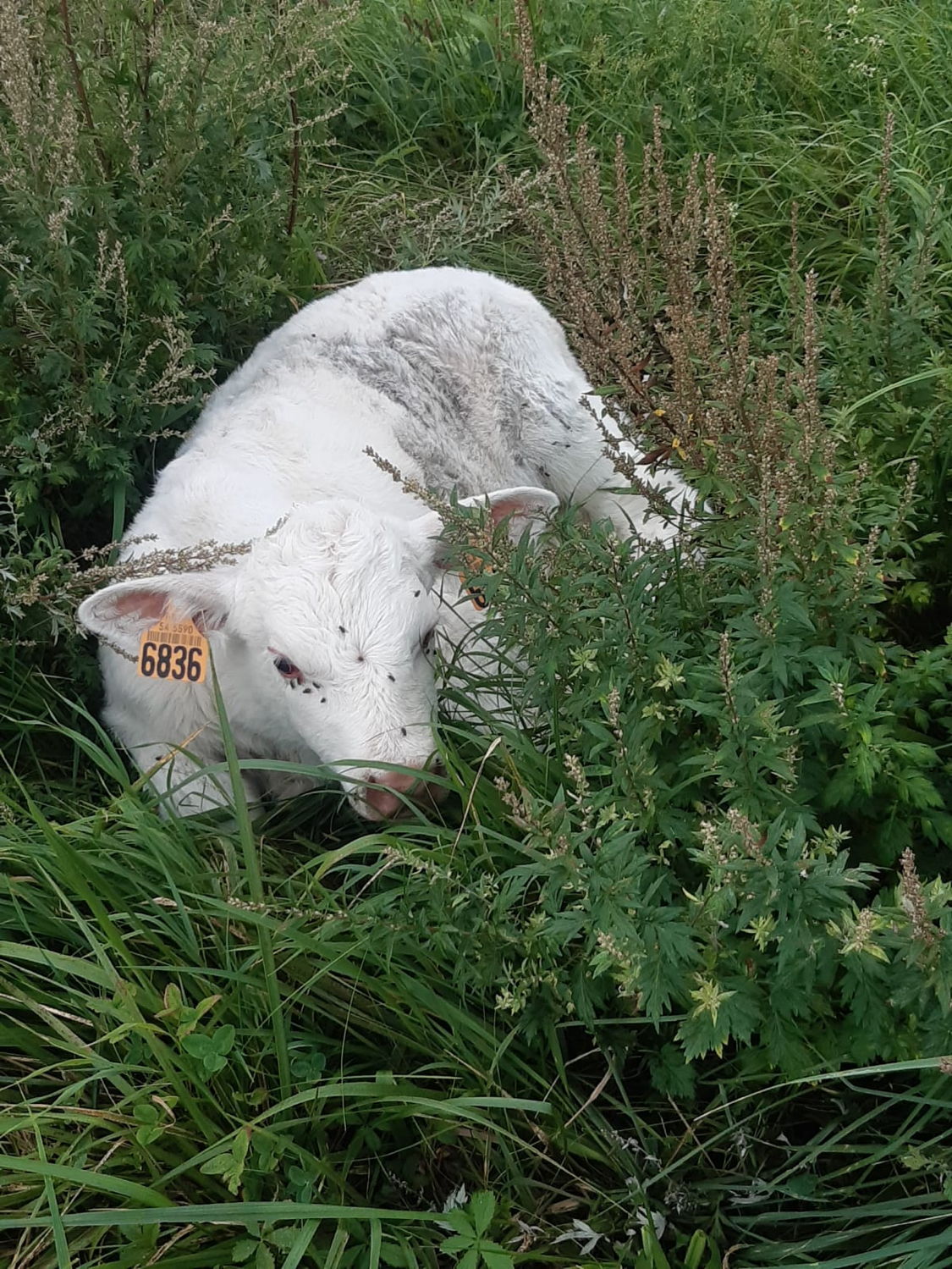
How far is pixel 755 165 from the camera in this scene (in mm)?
5477

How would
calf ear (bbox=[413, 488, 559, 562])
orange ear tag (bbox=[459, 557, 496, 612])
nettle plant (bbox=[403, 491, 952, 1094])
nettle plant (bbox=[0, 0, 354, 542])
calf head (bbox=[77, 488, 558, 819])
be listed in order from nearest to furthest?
1. nettle plant (bbox=[403, 491, 952, 1094])
2. orange ear tag (bbox=[459, 557, 496, 612])
3. calf head (bbox=[77, 488, 558, 819])
4. calf ear (bbox=[413, 488, 559, 562])
5. nettle plant (bbox=[0, 0, 354, 542])

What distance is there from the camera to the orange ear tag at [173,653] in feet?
11.0

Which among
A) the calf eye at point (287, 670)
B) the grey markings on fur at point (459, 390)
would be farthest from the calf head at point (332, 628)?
the grey markings on fur at point (459, 390)

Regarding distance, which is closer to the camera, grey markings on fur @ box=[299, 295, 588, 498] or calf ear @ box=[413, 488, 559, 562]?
calf ear @ box=[413, 488, 559, 562]

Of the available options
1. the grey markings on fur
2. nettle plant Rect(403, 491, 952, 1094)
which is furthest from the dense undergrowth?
the grey markings on fur

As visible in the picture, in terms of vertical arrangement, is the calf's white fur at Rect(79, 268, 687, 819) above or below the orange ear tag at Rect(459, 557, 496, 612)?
below

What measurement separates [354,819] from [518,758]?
67 centimetres

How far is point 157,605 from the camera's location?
3.42 m

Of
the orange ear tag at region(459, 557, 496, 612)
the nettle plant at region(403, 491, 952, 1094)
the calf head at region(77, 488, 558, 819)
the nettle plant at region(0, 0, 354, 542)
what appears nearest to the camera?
the nettle plant at region(403, 491, 952, 1094)

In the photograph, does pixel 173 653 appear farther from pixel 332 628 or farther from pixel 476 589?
pixel 476 589

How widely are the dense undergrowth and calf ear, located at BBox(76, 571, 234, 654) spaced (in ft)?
0.45

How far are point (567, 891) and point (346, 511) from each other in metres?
1.50

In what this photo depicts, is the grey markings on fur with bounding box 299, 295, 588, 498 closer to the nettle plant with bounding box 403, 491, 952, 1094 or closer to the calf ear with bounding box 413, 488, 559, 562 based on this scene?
the calf ear with bounding box 413, 488, 559, 562

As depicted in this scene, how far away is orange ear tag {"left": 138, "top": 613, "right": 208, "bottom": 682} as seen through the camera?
11.0 ft
